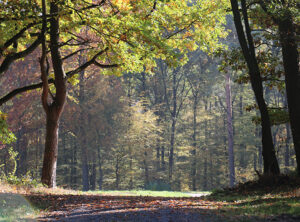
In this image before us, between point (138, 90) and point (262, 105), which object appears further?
point (138, 90)

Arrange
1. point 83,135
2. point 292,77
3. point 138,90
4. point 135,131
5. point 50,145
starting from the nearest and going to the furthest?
point 292,77 → point 50,145 → point 135,131 → point 83,135 → point 138,90

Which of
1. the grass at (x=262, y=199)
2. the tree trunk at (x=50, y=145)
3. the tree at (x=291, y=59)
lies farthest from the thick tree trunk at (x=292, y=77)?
the tree trunk at (x=50, y=145)

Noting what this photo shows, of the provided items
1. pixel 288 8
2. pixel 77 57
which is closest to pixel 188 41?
pixel 288 8

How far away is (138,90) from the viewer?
3816 centimetres

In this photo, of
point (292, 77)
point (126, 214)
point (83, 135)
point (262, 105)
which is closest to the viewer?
point (126, 214)

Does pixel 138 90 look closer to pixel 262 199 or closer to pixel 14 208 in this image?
pixel 262 199

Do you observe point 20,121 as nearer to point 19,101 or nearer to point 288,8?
point 19,101

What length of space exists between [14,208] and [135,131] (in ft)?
67.8

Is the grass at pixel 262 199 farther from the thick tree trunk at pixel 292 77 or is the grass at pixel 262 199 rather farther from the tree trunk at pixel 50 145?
the tree trunk at pixel 50 145

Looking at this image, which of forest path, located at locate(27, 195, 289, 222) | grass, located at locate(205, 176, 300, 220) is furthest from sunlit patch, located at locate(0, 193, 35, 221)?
grass, located at locate(205, 176, 300, 220)

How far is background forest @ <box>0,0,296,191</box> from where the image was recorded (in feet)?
83.9

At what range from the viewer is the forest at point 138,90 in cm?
1027

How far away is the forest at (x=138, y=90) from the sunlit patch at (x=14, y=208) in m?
1.90

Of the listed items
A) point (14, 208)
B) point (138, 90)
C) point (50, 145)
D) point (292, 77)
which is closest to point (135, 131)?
point (138, 90)
